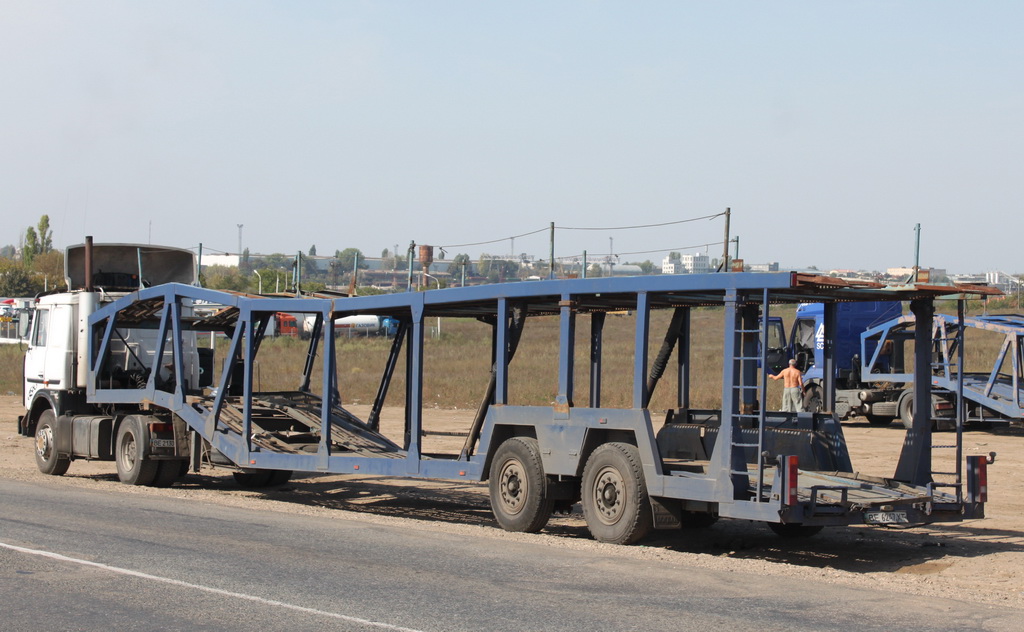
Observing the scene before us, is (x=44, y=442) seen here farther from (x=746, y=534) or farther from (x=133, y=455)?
(x=746, y=534)

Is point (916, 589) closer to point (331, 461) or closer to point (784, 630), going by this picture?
point (784, 630)

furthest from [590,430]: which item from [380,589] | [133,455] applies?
[133,455]

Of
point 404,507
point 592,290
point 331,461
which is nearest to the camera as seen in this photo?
point 592,290

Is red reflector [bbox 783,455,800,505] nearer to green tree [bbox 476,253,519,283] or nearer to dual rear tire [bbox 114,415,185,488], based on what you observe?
dual rear tire [bbox 114,415,185,488]

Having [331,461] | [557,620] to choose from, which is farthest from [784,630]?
[331,461]

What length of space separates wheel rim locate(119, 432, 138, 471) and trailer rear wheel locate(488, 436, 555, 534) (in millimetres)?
6759

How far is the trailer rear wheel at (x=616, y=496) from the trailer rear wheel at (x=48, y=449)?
1017cm

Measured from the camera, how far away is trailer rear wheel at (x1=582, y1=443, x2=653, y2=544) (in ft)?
36.7

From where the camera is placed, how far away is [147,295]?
1681 centimetres

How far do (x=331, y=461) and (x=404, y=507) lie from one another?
145 cm

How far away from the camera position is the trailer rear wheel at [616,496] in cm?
1119

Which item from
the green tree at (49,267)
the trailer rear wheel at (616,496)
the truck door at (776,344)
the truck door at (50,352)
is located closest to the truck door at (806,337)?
the truck door at (776,344)

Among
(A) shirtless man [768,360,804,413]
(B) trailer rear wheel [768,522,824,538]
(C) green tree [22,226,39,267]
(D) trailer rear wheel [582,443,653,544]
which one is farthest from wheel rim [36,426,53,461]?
(C) green tree [22,226,39,267]

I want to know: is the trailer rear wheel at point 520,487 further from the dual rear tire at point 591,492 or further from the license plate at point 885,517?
the license plate at point 885,517
